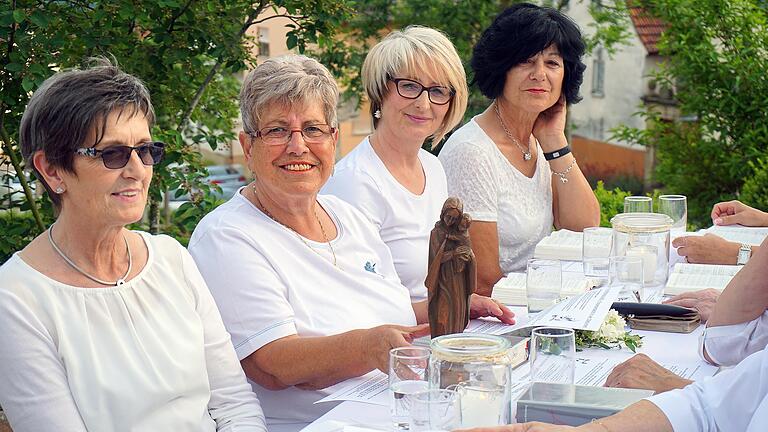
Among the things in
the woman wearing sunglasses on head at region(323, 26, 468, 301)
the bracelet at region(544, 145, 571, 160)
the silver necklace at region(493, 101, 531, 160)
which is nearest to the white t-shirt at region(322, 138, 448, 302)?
the woman wearing sunglasses on head at region(323, 26, 468, 301)

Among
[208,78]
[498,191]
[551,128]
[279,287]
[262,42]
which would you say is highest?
[262,42]

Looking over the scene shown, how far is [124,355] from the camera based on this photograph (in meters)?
2.60

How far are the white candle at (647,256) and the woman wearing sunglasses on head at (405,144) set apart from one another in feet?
2.81

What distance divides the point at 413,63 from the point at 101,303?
6.89ft

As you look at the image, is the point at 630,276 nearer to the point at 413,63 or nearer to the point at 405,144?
the point at 405,144

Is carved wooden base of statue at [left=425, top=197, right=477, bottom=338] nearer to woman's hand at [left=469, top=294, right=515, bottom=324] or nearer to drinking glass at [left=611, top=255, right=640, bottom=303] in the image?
woman's hand at [left=469, top=294, right=515, bottom=324]

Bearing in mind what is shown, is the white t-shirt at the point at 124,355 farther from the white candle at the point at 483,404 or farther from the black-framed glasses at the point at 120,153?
the white candle at the point at 483,404

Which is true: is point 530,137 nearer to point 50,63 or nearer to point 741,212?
point 741,212

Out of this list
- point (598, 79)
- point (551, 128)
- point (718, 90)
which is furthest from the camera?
point (598, 79)

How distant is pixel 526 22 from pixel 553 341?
2866 millimetres

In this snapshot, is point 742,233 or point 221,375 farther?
point 742,233

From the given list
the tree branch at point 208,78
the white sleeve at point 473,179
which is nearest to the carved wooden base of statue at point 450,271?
the white sleeve at point 473,179

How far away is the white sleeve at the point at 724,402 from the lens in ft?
7.38

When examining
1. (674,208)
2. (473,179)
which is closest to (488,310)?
(473,179)
